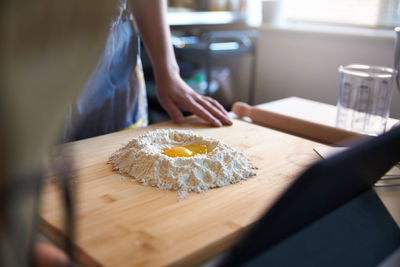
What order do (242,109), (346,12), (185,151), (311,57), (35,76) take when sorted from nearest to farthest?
(35,76) < (185,151) < (242,109) < (311,57) < (346,12)

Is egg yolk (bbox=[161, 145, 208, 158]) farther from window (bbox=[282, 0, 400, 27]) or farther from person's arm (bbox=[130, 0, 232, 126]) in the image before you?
window (bbox=[282, 0, 400, 27])

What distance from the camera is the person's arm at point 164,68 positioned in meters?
1.03

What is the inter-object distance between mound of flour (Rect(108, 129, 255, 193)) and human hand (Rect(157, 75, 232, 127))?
9.8 inches

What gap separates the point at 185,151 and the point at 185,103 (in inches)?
12.5

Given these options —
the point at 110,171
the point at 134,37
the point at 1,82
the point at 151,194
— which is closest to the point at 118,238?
the point at 151,194

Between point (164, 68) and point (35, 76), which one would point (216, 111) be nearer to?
point (164, 68)

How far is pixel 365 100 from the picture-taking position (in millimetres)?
1007

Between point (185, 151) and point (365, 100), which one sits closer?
point (185, 151)

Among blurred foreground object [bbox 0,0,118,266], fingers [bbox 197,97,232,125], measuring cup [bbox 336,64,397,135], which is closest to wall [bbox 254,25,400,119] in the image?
measuring cup [bbox 336,64,397,135]

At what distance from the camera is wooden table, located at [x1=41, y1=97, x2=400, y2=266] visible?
0.45 m

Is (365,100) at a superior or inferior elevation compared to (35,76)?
inferior

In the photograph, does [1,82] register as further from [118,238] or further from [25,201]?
[118,238]

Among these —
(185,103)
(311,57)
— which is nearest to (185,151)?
(185,103)

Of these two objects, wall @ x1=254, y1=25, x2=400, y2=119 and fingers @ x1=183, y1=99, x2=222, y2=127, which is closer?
fingers @ x1=183, y1=99, x2=222, y2=127
